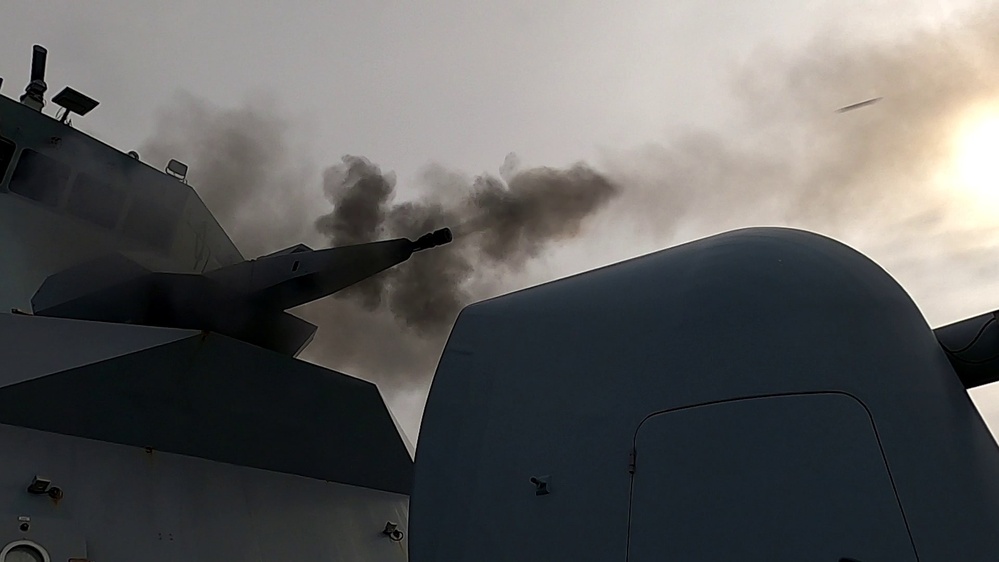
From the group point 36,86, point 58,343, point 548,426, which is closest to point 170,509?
point 58,343

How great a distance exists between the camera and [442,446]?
3400 millimetres

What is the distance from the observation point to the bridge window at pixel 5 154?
22.7ft

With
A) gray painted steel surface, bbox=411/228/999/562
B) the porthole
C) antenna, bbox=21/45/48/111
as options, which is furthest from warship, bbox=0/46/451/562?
gray painted steel surface, bbox=411/228/999/562

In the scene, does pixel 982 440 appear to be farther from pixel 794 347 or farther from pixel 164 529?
pixel 164 529

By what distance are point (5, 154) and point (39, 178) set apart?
0.32 metres

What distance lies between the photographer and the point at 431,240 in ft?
21.6

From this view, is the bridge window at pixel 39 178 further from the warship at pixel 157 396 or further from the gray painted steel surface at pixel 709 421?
the gray painted steel surface at pixel 709 421

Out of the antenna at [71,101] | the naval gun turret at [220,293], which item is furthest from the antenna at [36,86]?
the naval gun turret at [220,293]

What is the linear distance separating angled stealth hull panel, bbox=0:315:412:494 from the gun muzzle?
4.27 ft

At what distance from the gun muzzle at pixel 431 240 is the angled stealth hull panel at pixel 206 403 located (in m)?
1.30

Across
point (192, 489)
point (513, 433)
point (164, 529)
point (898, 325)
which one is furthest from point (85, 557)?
point (898, 325)

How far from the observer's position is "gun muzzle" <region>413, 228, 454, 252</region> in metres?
6.58

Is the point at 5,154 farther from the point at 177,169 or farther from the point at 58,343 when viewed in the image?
the point at 58,343

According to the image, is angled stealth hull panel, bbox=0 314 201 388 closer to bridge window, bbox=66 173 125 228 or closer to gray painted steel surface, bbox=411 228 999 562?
gray painted steel surface, bbox=411 228 999 562
